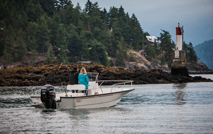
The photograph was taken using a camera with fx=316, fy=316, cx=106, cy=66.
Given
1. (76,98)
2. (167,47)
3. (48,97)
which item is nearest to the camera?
(48,97)

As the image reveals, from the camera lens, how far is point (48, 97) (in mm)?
15555

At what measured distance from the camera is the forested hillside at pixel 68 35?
274 ft

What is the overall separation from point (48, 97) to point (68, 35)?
80091 mm

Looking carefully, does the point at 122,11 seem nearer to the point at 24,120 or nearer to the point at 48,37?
the point at 48,37

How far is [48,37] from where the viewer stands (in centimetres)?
8950

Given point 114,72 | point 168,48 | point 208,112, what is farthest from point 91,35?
point 208,112

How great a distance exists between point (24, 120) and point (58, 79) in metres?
24.0

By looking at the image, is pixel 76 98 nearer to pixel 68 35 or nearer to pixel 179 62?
pixel 179 62

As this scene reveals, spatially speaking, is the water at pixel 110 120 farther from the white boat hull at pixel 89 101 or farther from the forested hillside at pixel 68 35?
the forested hillside at pixel 68 35

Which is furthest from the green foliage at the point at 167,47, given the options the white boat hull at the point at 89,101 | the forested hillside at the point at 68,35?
the white boat hull at the point at 89,101

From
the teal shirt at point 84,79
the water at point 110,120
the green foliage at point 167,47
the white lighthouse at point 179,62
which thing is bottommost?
the water at point 110,120

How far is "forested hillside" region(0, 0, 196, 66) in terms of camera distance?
274 ft

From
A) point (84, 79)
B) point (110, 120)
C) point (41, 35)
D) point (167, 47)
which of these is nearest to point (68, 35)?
point (41, 35)

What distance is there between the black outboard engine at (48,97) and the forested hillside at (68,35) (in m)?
63.8
